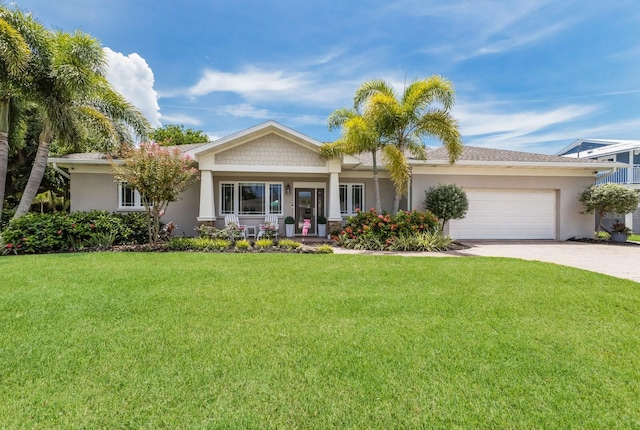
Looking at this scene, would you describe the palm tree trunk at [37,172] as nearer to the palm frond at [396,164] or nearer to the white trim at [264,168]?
the white trim at [264,168]

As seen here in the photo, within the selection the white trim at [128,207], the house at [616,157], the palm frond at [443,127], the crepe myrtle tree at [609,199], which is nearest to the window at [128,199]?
the white trim at [128,207]

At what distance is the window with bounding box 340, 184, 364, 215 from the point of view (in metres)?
14.9

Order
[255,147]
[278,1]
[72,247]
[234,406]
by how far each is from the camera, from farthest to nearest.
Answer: [255,147], [278,1], [72,247], [234,406]

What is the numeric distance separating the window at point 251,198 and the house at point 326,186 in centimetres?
5

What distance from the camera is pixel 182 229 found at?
14.2 meters

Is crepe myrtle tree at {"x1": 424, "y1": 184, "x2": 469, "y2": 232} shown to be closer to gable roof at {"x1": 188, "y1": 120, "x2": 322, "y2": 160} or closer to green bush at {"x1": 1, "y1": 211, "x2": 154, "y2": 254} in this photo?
gable roof at {"x1": 188, "y1": 120, "x2": 322, "y2": 160}

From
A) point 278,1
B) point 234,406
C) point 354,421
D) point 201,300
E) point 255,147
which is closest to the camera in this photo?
point 354,421

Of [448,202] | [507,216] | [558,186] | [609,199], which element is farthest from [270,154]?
[609,199]

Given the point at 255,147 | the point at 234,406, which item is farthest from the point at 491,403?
the point at 255,147

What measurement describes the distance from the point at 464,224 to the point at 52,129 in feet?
54.0

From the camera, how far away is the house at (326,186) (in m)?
12.6

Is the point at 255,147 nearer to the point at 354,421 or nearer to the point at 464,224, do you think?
the point at 464,224

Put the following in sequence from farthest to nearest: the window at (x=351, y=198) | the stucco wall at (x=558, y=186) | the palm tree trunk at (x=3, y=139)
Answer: the window at (x=351, y=198), the stucco wall at (x=558, y=186), the palm tree trunk at (x=3, y=139)

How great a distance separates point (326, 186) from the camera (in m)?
15.0
